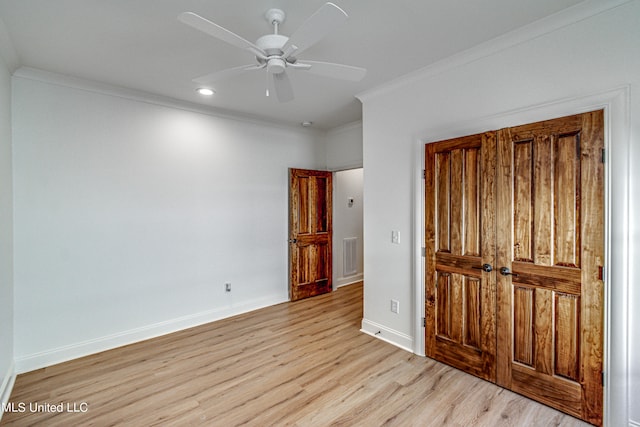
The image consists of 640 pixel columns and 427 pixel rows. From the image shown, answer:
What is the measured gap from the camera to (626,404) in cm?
181

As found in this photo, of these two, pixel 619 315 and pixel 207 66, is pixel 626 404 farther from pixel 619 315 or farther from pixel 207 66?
pixel 207 66

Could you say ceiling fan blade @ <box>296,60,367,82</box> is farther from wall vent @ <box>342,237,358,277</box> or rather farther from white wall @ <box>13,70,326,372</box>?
wall vent @ <box>342,237,358,277</box>

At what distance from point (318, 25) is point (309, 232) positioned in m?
3.58

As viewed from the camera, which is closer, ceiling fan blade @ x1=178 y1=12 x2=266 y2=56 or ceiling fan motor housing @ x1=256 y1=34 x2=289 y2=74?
ceiling fan blade @ x1=178 y1=12 x2=266 y2=56

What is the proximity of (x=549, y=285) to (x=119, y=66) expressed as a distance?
3967 millimetres

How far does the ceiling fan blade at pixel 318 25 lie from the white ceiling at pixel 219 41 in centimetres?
40

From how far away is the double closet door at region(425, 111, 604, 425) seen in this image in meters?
1.93

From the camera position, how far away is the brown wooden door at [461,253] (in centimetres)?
240

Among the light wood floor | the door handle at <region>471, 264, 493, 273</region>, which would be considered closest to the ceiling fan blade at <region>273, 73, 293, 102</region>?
the door handle at <region>471, 264, 493, 273</region>

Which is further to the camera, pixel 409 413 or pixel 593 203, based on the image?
pixel 409 413

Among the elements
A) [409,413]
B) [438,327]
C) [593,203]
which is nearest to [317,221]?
[438,327]

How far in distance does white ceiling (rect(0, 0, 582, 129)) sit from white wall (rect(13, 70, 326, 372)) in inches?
18.4

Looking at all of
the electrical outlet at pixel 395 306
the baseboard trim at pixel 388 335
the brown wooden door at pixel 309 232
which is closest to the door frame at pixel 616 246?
the baseboard trim at pixel 388 335

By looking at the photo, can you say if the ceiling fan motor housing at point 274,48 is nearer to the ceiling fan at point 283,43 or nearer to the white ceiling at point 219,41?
the ceiling fan at point 283,43
